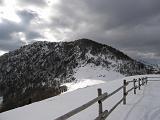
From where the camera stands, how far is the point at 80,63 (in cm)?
→ 19100

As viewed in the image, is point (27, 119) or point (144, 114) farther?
point (27, 119)

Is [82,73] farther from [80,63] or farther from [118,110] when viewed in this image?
[118,110]

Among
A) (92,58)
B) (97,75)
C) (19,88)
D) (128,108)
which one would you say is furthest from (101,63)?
(128,108)

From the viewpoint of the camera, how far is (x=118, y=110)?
12508 mm

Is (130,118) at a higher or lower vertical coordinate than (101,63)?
lower

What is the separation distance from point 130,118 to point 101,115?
9.00 feet

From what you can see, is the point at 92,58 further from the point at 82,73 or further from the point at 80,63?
the point at 82,73

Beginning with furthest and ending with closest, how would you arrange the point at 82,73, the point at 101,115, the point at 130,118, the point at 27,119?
the point at 82,73, the point at 27,119, the point at 130,118, the point at 101,115

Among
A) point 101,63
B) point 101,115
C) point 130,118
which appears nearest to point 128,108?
point 130,118

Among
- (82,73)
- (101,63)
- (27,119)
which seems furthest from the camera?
(101,63)

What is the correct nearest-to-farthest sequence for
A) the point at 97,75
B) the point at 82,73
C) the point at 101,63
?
the point at 97,75 → the point at 82,73 → the point at 101,63

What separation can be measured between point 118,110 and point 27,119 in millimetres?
4109

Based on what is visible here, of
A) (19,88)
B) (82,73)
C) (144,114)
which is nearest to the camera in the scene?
(144,114)

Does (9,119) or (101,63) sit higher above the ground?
(101,63)
